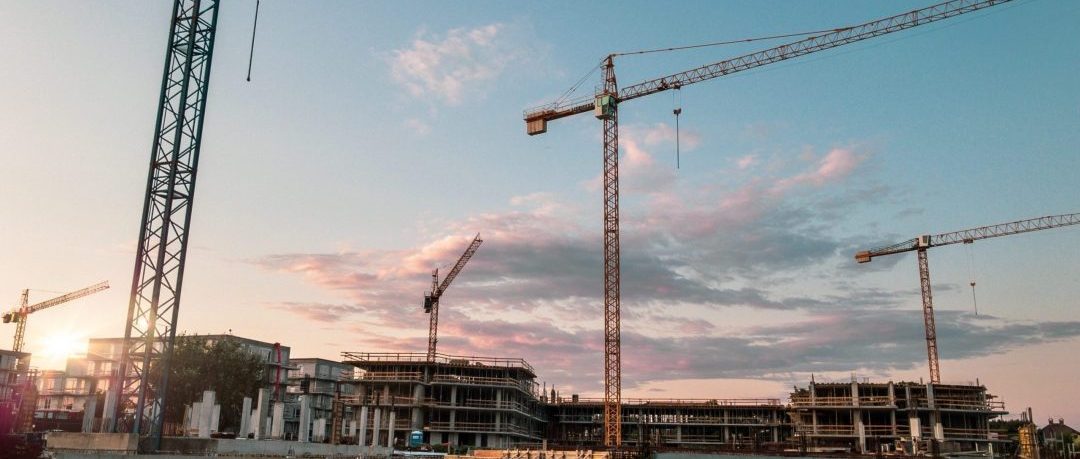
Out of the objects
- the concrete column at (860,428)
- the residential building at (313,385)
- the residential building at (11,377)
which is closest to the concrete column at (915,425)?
the concrete column at (860,428)

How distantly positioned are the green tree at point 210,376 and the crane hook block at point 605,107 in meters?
57.0

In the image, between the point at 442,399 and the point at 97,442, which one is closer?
the point at 97,442

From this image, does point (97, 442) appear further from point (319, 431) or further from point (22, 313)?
point (22, 313)

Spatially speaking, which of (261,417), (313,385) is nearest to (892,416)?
(261,417)

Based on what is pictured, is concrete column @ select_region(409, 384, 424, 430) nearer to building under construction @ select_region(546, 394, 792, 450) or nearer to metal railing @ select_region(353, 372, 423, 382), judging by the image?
metal railing @ select_region(353, 372, 423, 382)

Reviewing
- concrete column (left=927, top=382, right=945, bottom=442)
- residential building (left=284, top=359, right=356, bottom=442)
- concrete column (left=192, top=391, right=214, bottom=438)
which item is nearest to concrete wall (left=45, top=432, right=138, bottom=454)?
concrete column (left=192, top=391, right=214, bottom=438)

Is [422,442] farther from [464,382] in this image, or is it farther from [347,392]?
[347,392]

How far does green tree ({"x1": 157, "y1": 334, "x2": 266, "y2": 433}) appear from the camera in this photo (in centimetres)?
9012

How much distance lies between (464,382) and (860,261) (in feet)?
319

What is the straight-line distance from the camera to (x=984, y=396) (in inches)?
4006

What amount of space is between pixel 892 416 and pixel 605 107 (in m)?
55.3

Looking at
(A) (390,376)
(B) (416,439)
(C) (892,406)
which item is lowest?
(B) (416,439)

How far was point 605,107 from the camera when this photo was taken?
114500 millimetres

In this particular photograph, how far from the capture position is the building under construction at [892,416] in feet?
325
